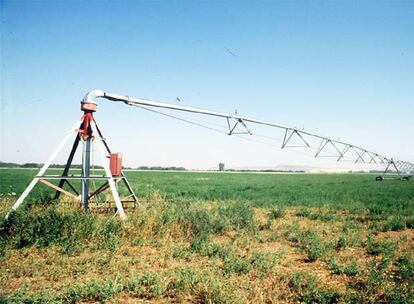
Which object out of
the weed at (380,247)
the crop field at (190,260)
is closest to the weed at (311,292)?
the crop field at (190,260)

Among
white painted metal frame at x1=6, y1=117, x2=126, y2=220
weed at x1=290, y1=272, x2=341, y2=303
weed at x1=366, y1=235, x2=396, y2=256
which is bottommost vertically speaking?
weed at x1=366, y1=235, x2=396, y2=256

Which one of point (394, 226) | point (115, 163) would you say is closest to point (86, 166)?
point (115, 163)

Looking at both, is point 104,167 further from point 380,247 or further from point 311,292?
point 380,247

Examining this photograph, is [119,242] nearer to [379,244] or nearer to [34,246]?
[34,246]

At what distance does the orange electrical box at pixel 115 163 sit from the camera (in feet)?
35.4

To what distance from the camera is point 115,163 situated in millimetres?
10773

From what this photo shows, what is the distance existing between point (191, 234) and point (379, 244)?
19.1 feet

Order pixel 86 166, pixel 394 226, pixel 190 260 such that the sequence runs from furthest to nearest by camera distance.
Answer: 1. pixel 394 226
2. pixel 86 166
3. pixel 190 260

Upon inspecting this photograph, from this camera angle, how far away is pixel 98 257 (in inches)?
268

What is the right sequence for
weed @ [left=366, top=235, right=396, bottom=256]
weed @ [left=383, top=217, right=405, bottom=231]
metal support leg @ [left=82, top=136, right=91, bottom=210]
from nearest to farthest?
weed @ [left=366, top=235, right=396, bottom=256] < metal support leg @ [left=82, top=136, right=91, bottom=210] < weed @ [left=383, top=217, right=405, bottom=231]

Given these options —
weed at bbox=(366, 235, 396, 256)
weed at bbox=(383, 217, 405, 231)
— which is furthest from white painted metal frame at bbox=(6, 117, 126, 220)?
weed at bbox=(383, 217, 405, 231)

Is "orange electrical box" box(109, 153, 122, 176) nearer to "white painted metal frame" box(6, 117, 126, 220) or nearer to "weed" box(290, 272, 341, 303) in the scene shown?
"white painted metal frame" box(6, 117, 126, 220)

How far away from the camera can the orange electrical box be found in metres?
10.8

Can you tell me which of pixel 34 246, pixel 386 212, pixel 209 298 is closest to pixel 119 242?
pixel 34 246
